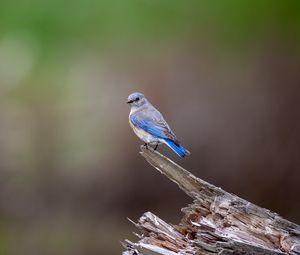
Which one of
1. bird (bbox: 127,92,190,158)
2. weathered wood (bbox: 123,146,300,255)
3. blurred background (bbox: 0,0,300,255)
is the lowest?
weathered wood (bbox: 123,146,300,255)

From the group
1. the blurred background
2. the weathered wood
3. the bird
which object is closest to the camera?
the weathered wood

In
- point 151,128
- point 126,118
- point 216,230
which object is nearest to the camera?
point 216,230

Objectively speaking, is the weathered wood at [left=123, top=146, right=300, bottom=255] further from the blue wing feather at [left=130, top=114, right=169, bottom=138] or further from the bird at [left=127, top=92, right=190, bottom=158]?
the blue wing feather at [left=130, top=114, right=169, bottom=138]

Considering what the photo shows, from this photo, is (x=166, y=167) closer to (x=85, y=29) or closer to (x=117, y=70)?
(x=117, y=70)

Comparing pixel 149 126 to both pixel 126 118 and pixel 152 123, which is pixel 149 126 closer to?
pixel 152 123

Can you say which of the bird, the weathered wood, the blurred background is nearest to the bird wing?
the bird

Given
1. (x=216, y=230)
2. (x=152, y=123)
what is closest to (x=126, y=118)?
(x=152, y=123)

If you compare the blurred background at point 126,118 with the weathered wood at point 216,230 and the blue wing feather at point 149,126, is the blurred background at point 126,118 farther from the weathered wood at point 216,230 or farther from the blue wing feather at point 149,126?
the weathered wood at point 216,230
